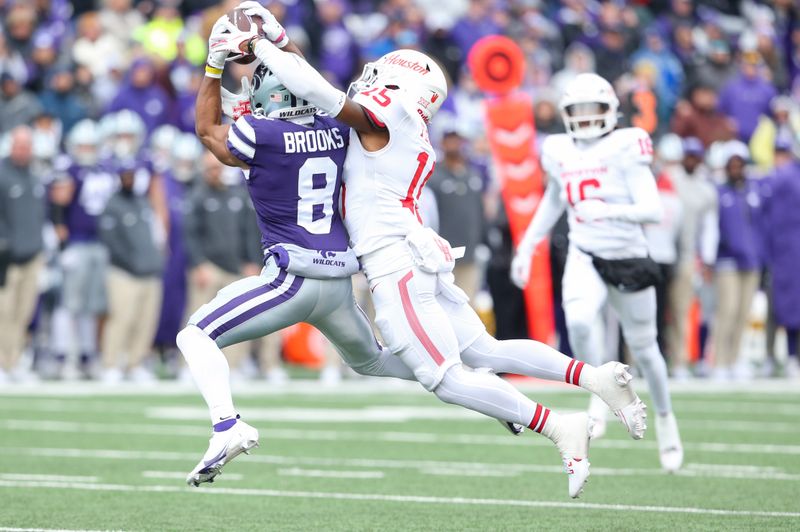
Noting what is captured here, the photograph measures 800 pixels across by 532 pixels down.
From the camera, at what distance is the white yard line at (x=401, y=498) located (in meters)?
6.75

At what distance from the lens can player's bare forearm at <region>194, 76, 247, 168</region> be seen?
6320mm

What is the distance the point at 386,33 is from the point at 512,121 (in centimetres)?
351

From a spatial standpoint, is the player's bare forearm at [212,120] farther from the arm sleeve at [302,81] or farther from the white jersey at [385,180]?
the white jersey at [385,180]

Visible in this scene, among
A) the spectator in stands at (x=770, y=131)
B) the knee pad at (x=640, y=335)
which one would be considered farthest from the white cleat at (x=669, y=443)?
the spectator in stands at (x=770, y=131)

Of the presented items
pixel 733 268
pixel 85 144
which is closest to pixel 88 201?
pixel 85 144

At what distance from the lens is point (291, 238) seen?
6.32 m

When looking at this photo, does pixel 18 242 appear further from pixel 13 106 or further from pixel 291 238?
pixel 291 238

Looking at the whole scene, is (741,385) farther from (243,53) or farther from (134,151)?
(243,53)

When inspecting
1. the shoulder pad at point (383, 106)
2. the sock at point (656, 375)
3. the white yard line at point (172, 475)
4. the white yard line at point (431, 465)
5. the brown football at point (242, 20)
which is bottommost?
the white yard line at point (431, 465)

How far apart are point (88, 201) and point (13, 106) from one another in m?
1.49

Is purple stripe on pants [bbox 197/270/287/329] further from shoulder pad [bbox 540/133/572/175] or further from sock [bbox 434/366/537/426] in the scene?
shoulder pad [bbox 540/133/572/175]

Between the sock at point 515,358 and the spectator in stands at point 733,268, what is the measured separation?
912 cm

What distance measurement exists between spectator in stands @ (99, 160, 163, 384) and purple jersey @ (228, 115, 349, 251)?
27.5 feet

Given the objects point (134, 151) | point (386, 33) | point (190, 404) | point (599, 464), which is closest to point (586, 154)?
point (599, 464)
